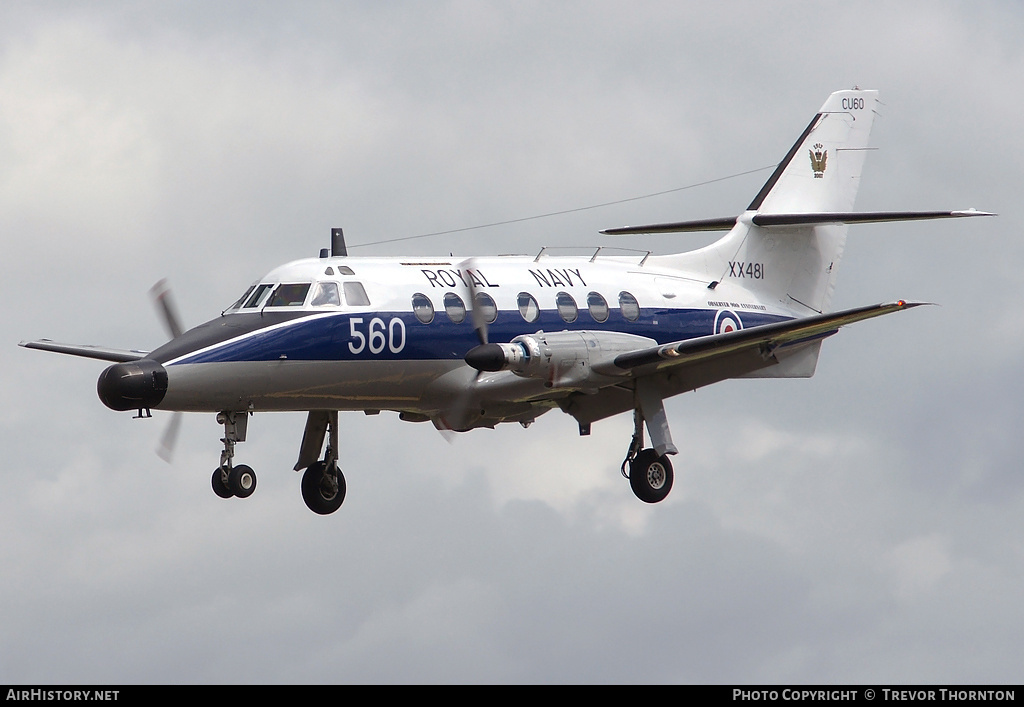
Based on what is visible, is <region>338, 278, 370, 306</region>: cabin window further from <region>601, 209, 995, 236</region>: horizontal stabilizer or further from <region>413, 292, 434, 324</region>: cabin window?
<region>601, 209, 995, 236</region>: horizontal stabilizer

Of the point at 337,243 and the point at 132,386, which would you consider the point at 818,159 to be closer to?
the point at 337,243

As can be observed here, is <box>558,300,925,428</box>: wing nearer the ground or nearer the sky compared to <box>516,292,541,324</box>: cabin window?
nearer the ground

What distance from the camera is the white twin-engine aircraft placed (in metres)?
23.8

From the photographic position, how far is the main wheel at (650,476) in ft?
85.6

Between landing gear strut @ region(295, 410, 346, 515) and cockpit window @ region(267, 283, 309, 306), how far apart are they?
10.9 ft

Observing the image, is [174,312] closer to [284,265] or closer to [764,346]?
[284,265]

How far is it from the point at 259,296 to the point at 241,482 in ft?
9.02

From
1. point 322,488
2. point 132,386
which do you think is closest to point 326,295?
point 132,386

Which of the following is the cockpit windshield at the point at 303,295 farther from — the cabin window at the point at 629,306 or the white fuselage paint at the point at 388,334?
the cabin window at the point at 629,306

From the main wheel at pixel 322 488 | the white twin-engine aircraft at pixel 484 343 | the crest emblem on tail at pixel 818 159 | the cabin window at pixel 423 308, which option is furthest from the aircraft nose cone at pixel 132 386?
the crest emblem on tail at pixel 818 159

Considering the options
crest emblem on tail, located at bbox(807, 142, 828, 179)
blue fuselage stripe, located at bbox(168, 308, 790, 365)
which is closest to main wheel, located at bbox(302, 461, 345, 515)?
blue fuselage stripe, located at bbox(168, 308, 790, 365)

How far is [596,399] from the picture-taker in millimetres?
27031

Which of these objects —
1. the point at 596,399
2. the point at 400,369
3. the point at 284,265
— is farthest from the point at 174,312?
the point at 596,399

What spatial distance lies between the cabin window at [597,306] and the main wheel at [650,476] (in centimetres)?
223
